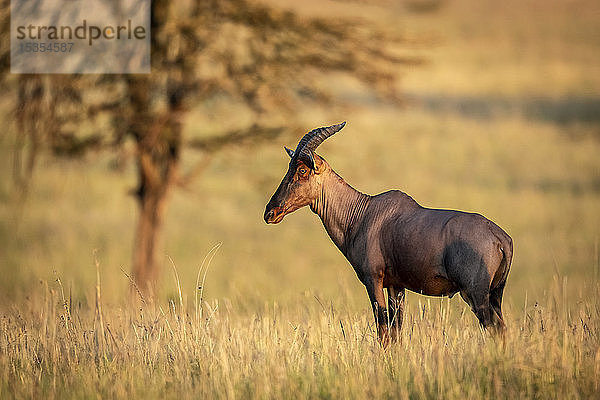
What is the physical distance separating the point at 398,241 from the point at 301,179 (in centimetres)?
96

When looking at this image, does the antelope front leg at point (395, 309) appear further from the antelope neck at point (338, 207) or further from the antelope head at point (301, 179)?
the antelope head at point (301, 179)

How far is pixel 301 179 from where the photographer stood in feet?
24.4

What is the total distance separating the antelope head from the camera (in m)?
7.25

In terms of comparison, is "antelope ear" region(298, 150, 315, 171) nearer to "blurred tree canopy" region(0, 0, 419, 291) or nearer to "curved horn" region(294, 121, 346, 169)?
"curved horn" region(294, 121, 346, 169)

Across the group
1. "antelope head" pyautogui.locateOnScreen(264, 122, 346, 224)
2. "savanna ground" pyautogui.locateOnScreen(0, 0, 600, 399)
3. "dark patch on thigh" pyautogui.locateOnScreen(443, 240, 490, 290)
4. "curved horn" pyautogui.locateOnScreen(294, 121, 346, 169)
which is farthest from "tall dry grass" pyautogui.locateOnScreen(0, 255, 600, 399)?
"curved horn" pyautogui.locateOnScreen(294, 121, 346, 169)

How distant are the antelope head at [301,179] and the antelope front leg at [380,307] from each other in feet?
2.96

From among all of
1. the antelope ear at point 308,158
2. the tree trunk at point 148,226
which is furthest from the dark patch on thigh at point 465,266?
the tree trunk at point 148,226

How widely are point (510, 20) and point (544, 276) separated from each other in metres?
44.5

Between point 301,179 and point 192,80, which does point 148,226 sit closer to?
point 192,80

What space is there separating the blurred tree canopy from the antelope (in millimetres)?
7556

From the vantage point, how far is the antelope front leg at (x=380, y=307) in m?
7.14

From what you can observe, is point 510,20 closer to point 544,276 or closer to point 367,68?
point 544,276

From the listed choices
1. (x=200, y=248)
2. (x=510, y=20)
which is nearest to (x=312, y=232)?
(x=200, y=248)

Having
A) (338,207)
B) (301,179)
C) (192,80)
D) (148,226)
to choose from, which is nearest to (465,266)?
(338,207)
